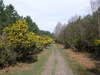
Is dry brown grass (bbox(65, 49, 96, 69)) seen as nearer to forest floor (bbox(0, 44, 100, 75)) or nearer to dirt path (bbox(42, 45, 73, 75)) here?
forest floor (bbox(0, 44, 100, 75))

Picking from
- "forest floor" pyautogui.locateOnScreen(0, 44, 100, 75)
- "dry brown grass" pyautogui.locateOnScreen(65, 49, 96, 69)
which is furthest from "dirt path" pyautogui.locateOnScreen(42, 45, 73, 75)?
"dry brown grass" pyautogui.locateOnScreen(65, 49, 96, 69)

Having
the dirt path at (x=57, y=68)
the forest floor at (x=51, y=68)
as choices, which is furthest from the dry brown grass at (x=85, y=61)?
the dirt path at (x=57, y=68)

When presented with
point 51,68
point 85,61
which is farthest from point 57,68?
point 85,61

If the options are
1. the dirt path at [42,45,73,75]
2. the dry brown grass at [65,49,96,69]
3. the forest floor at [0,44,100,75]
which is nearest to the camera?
the dirt path at [42,45,73,75]

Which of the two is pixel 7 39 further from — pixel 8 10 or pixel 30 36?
pixel 8 10

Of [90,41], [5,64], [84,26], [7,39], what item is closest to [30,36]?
[7,39]

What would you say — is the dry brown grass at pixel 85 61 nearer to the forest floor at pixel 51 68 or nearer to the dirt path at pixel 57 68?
the forest floor at pixel 51 68

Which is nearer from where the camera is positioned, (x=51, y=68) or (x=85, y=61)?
(x=51, y=68)

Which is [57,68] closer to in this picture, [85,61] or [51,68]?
[51,68]

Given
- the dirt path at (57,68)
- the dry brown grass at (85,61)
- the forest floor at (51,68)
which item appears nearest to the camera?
the dirt path at (57,68)

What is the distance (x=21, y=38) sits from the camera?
1030 inches

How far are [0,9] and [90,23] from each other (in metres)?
27.4

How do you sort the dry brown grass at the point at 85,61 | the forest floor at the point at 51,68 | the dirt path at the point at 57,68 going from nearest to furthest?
the dirt path at the point at 57,68 < the forest floor at the point at 51,68 < the dry brown grass at the point at 85,61

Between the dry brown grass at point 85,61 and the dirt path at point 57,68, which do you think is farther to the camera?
the dry brown grass at point 85,61
